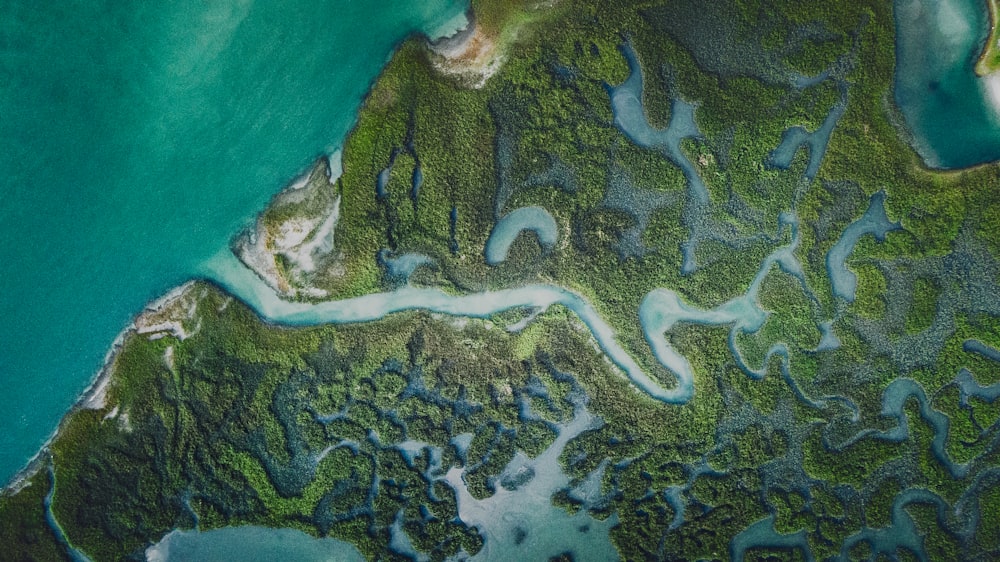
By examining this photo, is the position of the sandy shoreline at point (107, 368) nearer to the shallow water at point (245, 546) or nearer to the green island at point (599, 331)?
the green island at point (599, 331)

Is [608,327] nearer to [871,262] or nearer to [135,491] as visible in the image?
[871,262]

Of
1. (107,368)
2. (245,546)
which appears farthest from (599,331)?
(107,368)

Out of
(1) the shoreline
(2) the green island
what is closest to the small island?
(1) the shoreline

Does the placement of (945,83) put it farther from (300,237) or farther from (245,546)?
(245,546)

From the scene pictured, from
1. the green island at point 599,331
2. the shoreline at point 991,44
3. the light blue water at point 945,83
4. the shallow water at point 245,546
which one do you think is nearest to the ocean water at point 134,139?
the green island at point 599,331

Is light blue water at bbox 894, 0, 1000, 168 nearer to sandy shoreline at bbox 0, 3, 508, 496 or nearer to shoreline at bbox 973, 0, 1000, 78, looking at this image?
shoreline at bbox 973, 0, 1000, 78

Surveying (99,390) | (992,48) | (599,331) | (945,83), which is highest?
(99,390)

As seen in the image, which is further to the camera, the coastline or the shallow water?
the shallow water
